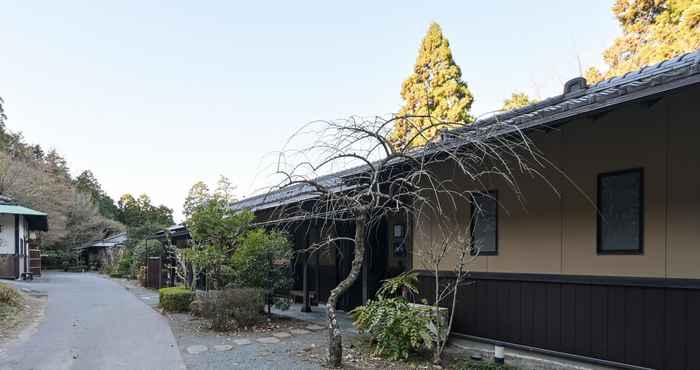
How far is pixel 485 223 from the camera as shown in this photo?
615cm

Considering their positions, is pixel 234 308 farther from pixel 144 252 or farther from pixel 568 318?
pixel 144 252

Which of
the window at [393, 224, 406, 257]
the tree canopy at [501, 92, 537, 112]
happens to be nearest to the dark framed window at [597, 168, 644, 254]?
the window at [393, 224, 406, 257]

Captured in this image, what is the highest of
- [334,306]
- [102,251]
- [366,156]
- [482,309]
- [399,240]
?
[366,156]

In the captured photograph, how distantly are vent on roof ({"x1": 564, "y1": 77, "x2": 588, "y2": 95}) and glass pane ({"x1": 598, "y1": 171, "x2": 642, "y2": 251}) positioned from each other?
1711mm

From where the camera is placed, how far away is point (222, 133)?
41.7ft

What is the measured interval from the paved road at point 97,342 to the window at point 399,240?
185 inches

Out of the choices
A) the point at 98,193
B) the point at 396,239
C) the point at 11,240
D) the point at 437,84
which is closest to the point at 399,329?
the point at 396,239

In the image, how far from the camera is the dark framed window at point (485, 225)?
5980mm

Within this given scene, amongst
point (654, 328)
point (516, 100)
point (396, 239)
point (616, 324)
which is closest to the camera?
point (654, 328)

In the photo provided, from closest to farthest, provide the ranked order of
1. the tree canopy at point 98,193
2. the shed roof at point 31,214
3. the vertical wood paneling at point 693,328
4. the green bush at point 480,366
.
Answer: the vertical wood paneling at point 693,328 → the green bush at point 480,366 → the shed roof at point 31,214 → the tree canopy at point 98,193

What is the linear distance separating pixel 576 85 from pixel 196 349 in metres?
6.96

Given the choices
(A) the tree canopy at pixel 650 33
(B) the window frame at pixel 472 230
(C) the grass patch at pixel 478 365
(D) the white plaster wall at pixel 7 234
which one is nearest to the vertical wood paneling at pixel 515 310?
(B) the window frame at pixel 472 230

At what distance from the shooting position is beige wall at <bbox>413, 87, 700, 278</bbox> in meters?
4.06

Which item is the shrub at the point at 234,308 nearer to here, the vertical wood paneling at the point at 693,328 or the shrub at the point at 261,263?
the shrub at the point at 261,263
